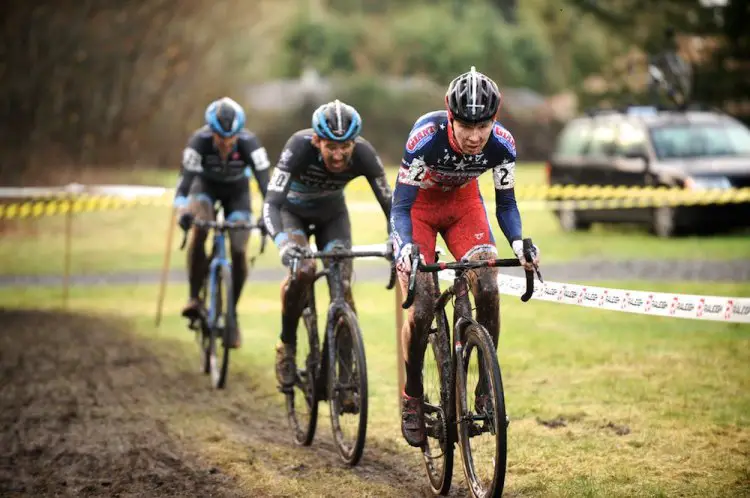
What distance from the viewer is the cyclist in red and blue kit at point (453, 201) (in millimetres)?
5953

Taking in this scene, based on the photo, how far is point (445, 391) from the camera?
6.22 meters

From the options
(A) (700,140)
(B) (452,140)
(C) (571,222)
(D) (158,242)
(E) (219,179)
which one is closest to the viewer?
(B) (452,140)

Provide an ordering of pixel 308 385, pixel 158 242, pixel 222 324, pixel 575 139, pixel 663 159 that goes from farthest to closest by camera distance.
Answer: pixel 158 242 → pixel 575 139 → pixel 663 159 → pixel 222 324 → pixel 308 385

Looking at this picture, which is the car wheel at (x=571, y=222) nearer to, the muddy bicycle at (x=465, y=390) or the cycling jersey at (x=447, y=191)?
the cycling jersey at (x=447, y=191)

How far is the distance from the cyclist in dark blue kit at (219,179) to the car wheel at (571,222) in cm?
1199

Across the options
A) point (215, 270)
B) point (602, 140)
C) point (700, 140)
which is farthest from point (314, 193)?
point (602, 140)

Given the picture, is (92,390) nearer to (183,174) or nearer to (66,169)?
(183,174)

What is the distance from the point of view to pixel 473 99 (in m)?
5.88

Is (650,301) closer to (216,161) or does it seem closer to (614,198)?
(216,161)

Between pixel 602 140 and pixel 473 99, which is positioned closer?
pixel 473 99

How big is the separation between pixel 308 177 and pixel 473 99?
7.39 feet

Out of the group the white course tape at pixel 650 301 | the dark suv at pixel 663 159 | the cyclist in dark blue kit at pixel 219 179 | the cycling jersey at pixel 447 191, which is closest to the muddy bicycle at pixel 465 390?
the cycling jersey at pixel 447 191

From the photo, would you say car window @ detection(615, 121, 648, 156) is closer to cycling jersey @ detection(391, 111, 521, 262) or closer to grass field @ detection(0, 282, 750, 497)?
grass field @ detection(0, 282, 750, 497)

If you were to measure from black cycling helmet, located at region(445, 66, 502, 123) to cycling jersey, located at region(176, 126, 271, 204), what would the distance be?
432 cm
